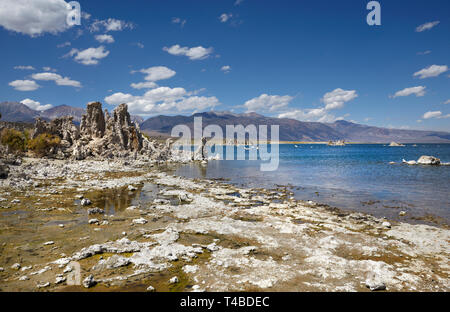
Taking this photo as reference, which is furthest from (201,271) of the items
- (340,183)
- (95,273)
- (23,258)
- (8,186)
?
(340,183)

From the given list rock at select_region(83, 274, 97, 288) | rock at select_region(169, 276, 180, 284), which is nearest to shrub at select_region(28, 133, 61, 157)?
rock at select_region(83, 274, 97, 288)

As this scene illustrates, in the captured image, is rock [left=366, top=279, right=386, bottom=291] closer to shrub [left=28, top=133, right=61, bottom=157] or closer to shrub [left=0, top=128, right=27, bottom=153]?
shrub [left=28, top=133, right=61, bottom=157]

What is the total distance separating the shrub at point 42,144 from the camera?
52.9m

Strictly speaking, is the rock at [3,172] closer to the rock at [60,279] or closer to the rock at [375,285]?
the rock at [60,279]

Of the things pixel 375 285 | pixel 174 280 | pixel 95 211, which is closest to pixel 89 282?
pixel 174 280

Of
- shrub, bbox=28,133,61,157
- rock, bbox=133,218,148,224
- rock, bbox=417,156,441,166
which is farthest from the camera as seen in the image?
rock, bbox=417,156,441,166

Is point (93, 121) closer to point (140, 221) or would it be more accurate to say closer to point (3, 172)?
point (3, 172)

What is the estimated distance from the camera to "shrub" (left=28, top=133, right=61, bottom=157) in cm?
5291

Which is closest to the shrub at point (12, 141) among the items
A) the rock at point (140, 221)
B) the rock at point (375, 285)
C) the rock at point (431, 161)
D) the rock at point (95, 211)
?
the rock at point (95, 211)

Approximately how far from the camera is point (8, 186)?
26125 millimetres

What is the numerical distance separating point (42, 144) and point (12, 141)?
6067mm

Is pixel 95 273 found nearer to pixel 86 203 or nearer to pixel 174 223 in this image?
pixel 174 223

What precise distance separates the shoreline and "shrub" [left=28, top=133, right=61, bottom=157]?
3656 centimetres
